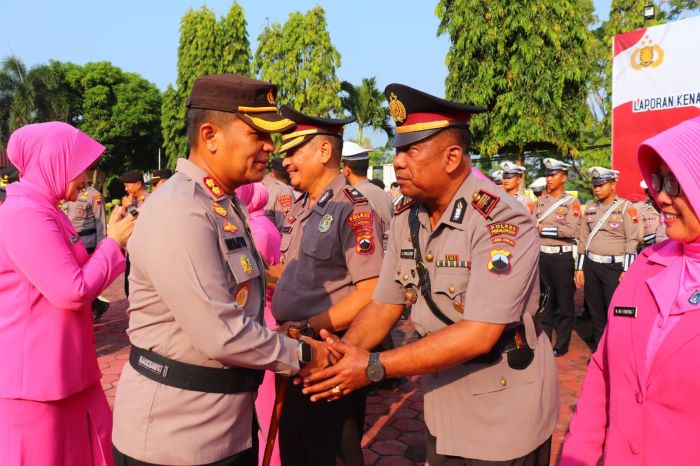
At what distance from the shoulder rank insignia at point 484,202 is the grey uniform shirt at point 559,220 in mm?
6079

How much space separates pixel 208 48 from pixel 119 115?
14389mm

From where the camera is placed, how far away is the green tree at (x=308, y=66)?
3672 centimetres

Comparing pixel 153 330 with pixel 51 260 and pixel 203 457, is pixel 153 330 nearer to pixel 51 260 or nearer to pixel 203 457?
pixel 203 457

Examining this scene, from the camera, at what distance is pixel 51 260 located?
2.50 meters

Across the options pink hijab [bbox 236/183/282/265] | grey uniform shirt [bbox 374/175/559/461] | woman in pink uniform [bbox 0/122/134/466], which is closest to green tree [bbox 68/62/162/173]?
pink hijab [bbox 236/183/282/265]

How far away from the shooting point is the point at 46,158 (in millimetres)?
2822

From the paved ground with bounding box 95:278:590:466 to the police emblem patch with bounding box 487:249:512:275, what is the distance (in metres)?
2.64

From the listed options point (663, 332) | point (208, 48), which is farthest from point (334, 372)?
point (208, 48)

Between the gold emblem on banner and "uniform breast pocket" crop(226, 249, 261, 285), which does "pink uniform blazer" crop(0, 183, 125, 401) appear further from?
the gold emblem on banner

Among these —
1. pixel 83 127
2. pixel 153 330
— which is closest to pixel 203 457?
pixel 153 330

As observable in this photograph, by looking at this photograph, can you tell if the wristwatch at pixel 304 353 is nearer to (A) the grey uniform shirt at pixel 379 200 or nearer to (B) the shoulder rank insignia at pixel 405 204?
(B) the shoulder rank insignia at pixel 405 204

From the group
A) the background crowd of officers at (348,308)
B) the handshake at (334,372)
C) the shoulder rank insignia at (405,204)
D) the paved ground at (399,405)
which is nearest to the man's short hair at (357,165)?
the paved ground at (399,405)

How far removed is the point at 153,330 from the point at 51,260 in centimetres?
82

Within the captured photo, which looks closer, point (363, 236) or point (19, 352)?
point (19, 352)
